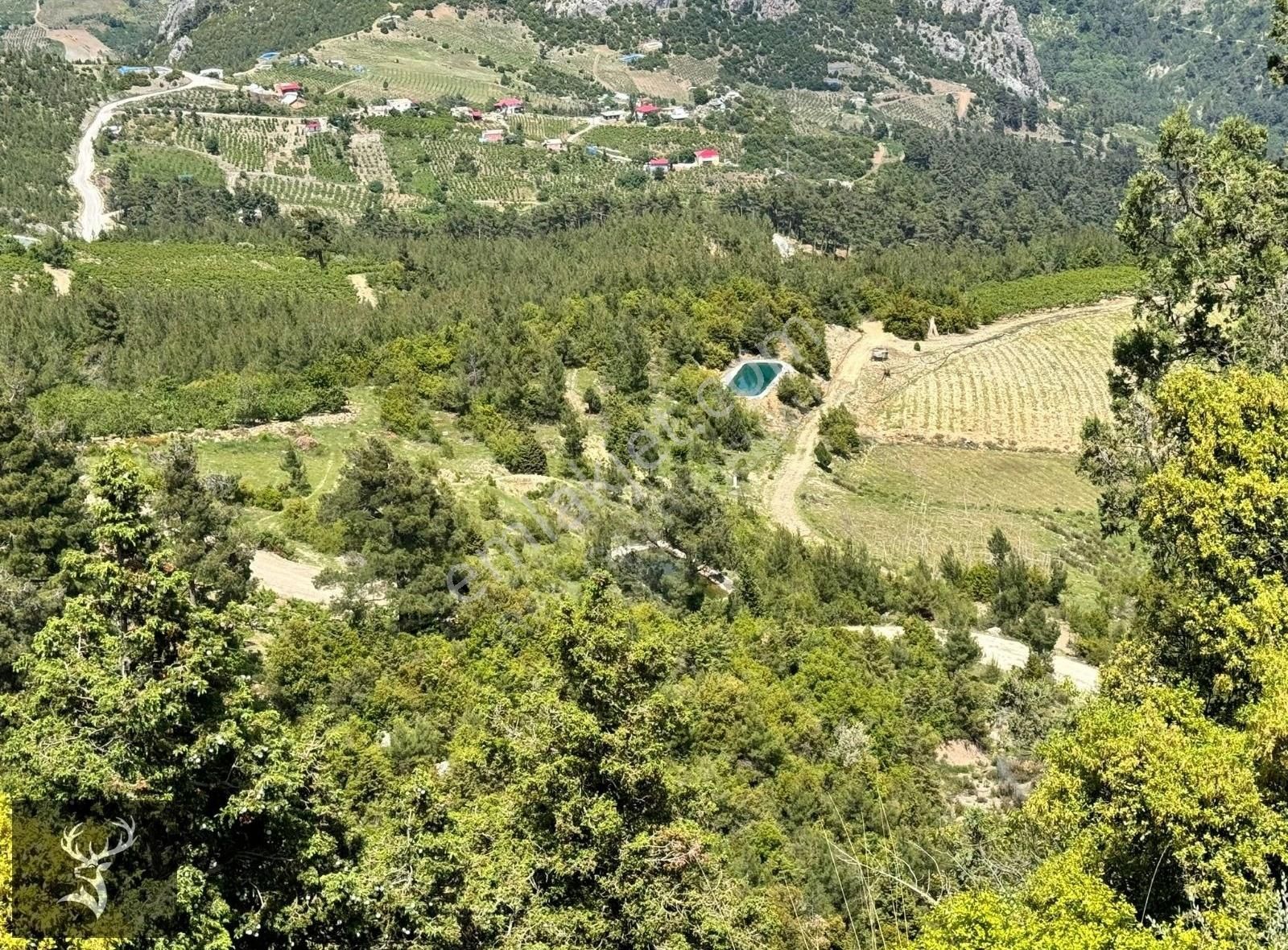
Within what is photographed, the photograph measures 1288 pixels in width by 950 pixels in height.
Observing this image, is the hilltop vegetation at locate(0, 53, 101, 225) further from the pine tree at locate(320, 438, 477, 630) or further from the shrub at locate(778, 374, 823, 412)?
the pine tree at locate(320, 438, 477, 630)

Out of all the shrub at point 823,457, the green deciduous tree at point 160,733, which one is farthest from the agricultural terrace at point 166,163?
the green deciduous tree at point 160,733

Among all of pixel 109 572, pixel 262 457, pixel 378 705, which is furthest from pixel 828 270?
pixel 109 572

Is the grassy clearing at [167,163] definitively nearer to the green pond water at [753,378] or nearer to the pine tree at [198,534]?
the green pond water at [753,378]

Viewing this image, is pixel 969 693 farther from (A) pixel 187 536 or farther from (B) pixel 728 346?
(B) pixel 728 346

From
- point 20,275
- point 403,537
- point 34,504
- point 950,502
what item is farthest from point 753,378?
point 20,275
